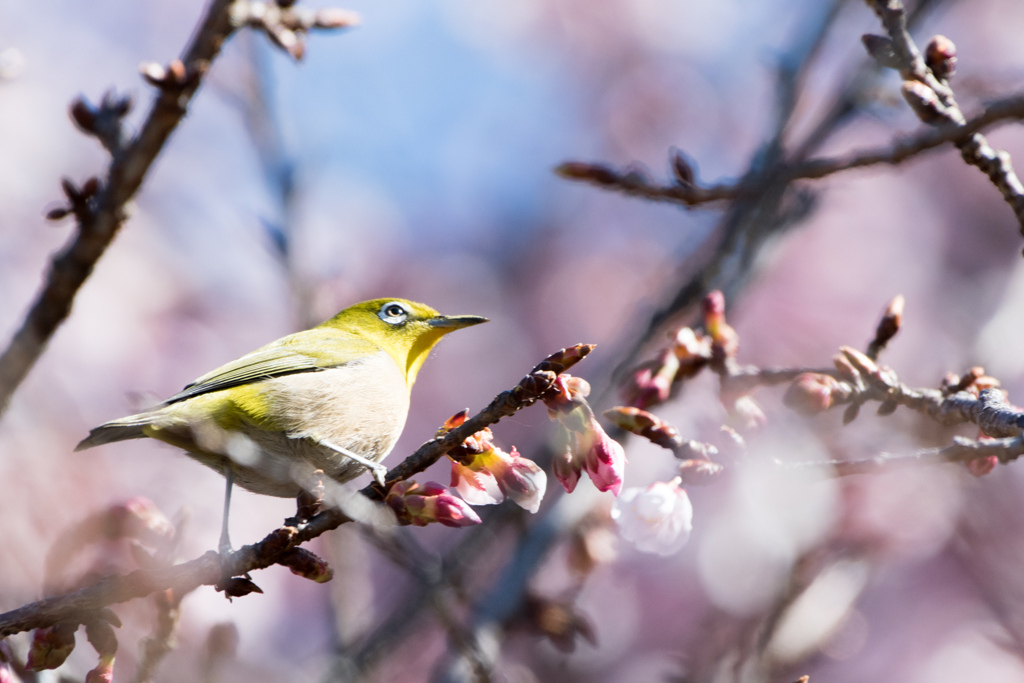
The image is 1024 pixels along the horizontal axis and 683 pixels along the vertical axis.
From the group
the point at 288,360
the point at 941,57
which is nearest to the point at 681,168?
the point at 941,57

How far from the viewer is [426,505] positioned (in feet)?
Result: 6.20

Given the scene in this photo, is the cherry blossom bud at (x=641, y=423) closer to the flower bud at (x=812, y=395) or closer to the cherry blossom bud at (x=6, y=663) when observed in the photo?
the flower bud at (x=812, y=395)

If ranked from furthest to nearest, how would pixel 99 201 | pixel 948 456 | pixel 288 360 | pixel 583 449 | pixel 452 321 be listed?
pixel 452 321
pixel 288 360
pixel 99 201
pixel 583 449
pixel 948 456

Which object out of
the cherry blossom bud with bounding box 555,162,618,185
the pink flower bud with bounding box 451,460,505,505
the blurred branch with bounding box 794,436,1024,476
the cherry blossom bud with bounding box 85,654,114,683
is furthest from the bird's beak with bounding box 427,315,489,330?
the cherry blossom bud with bounding box 85,654,114,683

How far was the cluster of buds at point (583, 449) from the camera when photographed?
1.73 meters

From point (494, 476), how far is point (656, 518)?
0.48 m

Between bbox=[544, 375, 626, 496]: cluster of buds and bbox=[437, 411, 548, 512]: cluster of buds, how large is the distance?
0.26ft

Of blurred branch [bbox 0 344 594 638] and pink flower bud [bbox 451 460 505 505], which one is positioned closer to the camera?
blurred branch [bbox 0 344 594 638]

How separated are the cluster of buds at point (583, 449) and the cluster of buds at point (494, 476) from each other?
8 centimetres

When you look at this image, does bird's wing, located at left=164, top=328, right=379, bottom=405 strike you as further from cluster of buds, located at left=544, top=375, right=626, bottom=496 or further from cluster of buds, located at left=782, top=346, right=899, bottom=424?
cluster of buds, located at left=782, top=346, right=899, bottom=424

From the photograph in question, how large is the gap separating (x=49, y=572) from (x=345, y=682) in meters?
1.04

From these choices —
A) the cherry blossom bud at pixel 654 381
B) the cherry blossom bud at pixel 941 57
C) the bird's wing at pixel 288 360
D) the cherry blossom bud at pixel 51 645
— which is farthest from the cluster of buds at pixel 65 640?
the cherry blossom bud at pixel 941 57

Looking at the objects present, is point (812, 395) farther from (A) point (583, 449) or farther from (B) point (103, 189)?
(B) point (103, 189)

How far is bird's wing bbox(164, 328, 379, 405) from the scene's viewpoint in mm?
3055
